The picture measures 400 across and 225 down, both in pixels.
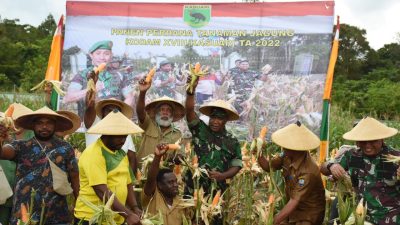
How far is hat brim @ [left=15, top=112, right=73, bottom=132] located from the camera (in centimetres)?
385

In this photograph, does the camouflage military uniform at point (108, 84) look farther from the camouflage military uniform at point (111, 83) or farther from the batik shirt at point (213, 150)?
the batik shirt at point (213, 150)

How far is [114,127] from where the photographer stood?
368 cm

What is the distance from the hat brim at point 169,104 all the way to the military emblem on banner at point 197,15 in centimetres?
302

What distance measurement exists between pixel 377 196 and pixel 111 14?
5262 mm

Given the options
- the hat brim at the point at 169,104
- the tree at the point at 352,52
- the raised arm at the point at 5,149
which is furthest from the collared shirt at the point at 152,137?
the tree at the point at 352,52

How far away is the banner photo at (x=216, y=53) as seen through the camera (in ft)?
23.8

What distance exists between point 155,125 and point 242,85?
2.96 meters

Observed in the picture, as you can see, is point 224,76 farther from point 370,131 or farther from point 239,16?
point 370,131

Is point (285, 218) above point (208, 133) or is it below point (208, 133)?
below

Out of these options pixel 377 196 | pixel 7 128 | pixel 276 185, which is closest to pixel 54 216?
pixel 7 128

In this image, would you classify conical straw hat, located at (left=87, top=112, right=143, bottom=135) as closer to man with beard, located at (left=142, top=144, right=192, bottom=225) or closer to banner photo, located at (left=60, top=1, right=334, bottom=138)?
man with beard, located at (left=142, top=144, right=192, bottom=225)

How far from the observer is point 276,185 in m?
4.42

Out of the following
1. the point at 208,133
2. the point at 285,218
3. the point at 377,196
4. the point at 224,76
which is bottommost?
the point at 285,218

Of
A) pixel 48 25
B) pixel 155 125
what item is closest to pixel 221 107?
pixel 155 125
